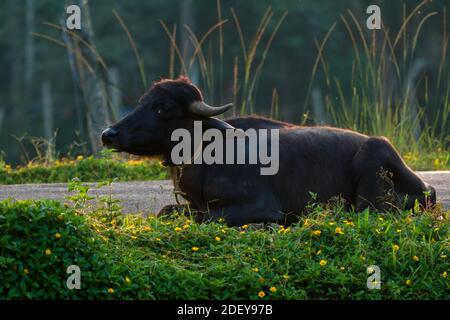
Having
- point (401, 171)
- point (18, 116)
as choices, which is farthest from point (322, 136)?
point (18, 116)

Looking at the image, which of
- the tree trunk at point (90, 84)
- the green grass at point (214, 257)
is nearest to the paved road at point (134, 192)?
the green grass at point (214, 257)

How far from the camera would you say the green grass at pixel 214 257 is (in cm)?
686

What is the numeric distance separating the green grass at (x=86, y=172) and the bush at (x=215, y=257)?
3.91 metres

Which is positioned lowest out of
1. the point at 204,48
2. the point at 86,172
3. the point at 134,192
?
the point at 204,48

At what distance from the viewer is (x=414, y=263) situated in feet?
24.3

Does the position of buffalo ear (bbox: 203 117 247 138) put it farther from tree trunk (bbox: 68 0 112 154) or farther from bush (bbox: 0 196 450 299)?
tree trunk (bbox: 68 0 112 154)

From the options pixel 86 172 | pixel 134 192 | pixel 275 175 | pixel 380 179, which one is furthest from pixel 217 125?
pixel 86 172

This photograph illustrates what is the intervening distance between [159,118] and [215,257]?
1726 millimetres

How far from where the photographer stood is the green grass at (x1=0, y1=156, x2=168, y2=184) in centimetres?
1190

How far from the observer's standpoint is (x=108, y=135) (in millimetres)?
8594

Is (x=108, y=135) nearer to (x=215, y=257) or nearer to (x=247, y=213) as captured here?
(x=247, y=213)

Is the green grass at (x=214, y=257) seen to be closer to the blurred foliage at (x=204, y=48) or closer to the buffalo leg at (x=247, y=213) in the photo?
the buffalo leg at (x=247, y=213)
